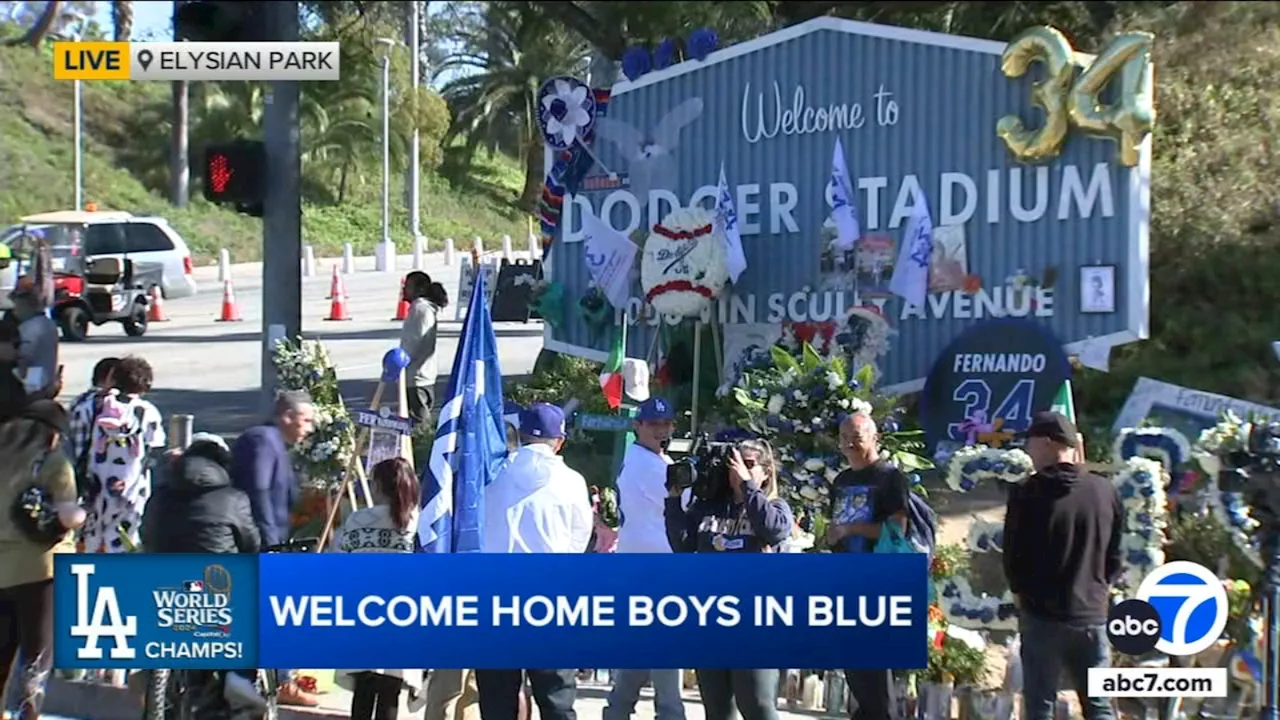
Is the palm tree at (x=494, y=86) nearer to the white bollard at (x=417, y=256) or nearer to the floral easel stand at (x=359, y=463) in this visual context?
the white bollard at (x=417, y=256)

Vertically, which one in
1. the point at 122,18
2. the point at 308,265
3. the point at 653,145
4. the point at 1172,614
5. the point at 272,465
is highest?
the point at 122,18

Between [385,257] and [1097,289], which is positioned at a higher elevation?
[385,257]

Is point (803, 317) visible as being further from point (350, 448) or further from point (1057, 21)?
point (1057, 21)

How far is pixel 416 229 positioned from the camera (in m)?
48.4

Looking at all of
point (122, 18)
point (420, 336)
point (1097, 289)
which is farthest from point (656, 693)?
point (122, 18)

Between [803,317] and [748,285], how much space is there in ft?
2.00

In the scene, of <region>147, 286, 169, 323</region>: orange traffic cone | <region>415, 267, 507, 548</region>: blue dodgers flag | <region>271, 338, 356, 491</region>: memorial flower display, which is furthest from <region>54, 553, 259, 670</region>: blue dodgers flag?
<region>147, 286, 169, 323</region>: orange traffic cone

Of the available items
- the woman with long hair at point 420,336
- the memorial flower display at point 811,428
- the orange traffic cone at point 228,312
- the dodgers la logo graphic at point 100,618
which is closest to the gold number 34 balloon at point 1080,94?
the memorial flower display at point 811,428

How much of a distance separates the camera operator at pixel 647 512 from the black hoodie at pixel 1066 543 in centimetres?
148

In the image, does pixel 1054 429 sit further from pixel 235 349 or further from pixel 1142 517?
pixel 235 349

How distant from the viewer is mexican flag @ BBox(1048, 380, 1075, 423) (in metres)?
11.2

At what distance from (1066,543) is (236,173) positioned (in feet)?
23.6

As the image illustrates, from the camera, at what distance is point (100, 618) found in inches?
266

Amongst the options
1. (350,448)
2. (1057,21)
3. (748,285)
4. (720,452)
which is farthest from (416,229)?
(720,452)
